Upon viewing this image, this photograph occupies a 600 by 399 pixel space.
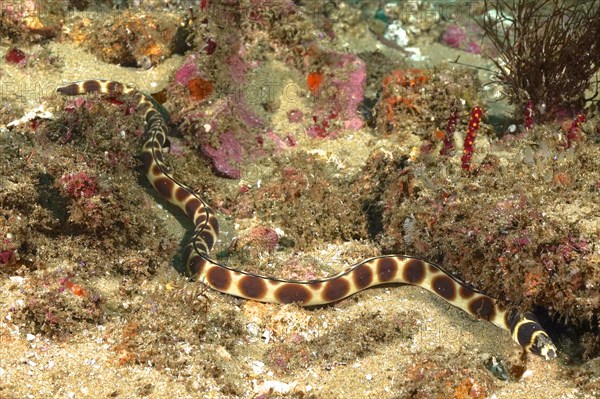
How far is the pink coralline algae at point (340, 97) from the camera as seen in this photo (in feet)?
25.5

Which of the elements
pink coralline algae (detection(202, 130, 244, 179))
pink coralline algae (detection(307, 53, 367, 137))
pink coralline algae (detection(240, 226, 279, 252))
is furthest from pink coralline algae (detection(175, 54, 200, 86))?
pink coralline algae (detection(240, 226, 279, 252))

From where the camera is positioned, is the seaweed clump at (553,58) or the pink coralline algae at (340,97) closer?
the seaweed clump at (553,58)

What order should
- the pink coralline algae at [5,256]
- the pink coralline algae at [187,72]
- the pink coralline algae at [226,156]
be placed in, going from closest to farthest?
the pink coralline algae at [5,256] < the pink coralline algae at [226,156] < the pink coralline algae at [187,72]

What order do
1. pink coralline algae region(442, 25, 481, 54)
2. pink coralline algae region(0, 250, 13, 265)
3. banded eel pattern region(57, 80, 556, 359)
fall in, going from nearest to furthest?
pink coralline algae region(0, 250, 13, 265) < banded eel pattern region(57, 80, 556, 359) < pink coralline algae region(442, 25, 481, 54)

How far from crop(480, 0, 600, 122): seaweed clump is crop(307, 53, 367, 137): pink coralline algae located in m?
1.94

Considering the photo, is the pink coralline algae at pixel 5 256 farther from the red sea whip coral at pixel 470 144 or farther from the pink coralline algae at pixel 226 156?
the red sea whip coral at pixel 470 144

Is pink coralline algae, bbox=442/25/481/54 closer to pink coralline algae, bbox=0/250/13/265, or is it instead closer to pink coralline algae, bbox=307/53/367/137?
pink coralline algae, bbox=307/53/367/137

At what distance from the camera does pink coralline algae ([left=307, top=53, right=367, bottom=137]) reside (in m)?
7.76

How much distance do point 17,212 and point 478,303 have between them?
163 inches

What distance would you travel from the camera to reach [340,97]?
7.82 metres

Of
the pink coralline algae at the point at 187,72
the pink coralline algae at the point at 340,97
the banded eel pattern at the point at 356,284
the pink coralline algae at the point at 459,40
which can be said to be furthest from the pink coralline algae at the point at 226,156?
the pink coralline algae at the point at 459,40

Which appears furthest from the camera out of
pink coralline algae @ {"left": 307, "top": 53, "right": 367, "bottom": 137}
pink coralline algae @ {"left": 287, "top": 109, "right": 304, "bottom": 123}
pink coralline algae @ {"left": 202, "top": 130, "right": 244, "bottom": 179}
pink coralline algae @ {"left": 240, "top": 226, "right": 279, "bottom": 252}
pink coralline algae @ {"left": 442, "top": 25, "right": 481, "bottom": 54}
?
pink coralline algae @ {"left": 442, "top": 25, "right": 481, "bottom": 54}

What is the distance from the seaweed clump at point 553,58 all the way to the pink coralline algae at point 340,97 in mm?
1937

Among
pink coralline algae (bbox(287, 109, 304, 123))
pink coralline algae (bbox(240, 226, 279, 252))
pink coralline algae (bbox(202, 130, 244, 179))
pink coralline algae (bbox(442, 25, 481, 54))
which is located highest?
pink coralline algae (bbox(442, 25, 481, 54))
